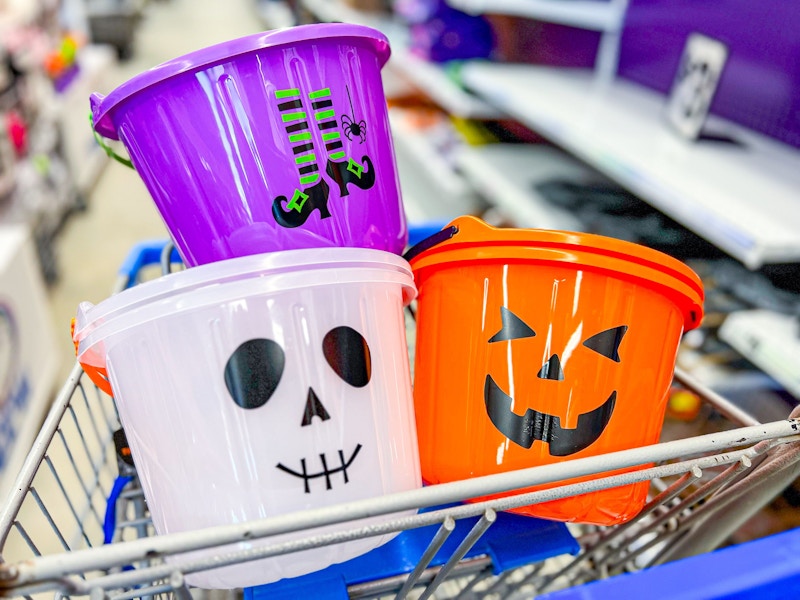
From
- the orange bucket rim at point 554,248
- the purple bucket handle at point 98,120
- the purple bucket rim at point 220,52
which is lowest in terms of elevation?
the orange bucket rim at point 554,248

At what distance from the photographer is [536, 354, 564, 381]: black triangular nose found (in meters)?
0.60

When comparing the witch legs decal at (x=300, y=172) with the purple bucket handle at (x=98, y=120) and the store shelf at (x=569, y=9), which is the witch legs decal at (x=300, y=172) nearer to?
the purple bucket handle at (x=98, y=120)

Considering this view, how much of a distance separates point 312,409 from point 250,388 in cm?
6

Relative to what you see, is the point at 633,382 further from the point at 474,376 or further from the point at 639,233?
the point at 639,233

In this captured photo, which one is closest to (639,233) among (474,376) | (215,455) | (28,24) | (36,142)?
(474,376)

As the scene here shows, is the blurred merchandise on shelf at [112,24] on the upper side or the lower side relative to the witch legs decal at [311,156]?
upper

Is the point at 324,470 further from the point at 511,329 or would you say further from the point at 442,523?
the point at 511,329

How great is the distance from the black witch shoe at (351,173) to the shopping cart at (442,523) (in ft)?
1.08

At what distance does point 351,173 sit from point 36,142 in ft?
8.34

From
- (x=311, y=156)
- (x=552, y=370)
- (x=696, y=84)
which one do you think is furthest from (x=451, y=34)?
(x=552, y=370)

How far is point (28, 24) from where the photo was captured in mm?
2781

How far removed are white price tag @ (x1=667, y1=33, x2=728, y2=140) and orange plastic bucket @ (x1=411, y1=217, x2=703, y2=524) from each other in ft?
3.45

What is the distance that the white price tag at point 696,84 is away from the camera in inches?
56.8

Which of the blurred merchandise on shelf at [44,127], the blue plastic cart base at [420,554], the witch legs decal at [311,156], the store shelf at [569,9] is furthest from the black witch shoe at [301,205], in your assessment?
the blurred merchandise on shelf at [44,127]
